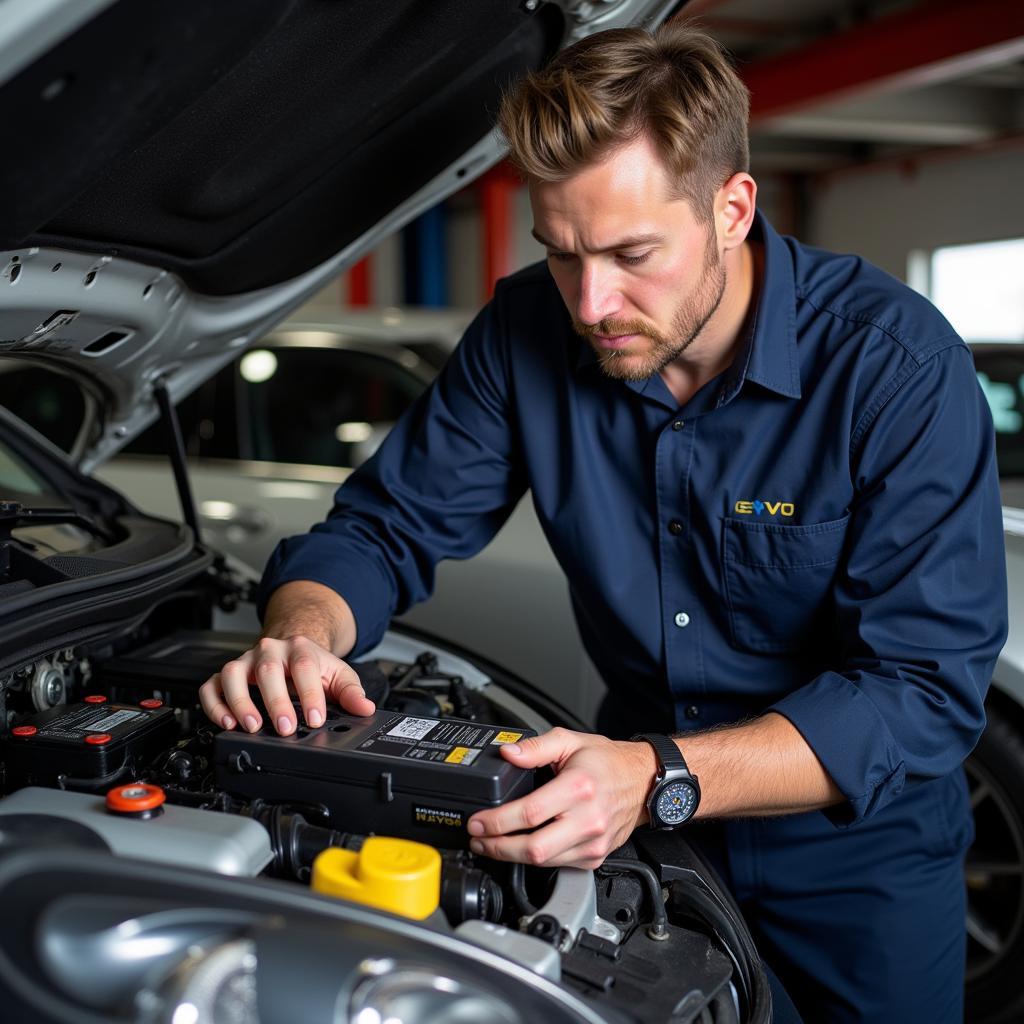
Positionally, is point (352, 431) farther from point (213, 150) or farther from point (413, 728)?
point (413, 728)

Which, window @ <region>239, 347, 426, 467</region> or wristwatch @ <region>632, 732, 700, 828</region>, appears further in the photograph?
window @ <region>239, 347, 426, 467</region>

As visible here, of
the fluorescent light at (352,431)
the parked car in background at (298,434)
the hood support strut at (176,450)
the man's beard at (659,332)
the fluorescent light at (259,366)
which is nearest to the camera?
the man's beard at (659,332)

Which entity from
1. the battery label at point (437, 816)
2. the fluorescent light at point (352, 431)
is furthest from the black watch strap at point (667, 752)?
the fluorescent light at point (352, 431)

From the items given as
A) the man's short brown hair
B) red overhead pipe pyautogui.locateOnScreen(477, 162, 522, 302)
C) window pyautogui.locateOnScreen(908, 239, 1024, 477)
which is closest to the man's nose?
the man's short brown hair

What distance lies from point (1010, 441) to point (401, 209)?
203cm

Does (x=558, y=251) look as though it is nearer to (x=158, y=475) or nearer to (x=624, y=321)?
→ (x=624, y=321)

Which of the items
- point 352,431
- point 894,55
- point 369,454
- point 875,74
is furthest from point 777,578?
point 875,74

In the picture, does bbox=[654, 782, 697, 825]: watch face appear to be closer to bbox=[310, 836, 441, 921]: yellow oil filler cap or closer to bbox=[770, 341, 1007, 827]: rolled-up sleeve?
bbox=[770, 341, 1007, 827]: rolled-up sleeve

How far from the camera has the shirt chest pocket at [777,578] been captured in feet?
4.55

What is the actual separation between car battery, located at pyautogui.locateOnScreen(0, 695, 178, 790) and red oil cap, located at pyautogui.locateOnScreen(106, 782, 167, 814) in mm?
152

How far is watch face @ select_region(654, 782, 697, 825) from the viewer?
1123mm

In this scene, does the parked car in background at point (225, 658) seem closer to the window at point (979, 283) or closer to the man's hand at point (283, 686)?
the man's hand at point (283, 686)

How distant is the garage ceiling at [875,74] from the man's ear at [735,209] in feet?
17.2

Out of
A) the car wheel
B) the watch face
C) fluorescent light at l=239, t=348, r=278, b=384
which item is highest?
fluorescent light at l=239, t=348, r=278, b=384
